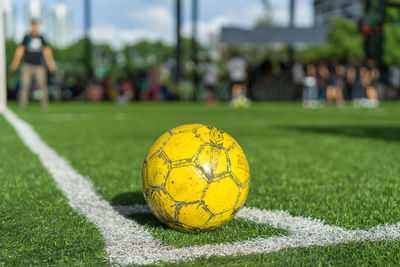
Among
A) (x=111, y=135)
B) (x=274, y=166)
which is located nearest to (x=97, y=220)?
(x=274, y=166)

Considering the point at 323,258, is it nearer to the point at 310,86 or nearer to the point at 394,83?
the point at 310,86

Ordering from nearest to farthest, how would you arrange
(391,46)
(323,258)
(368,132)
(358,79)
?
(323,258), (368,132), (358,79), (391,46)

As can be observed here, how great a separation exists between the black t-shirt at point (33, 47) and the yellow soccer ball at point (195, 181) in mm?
11141

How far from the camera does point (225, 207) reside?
2.34 m

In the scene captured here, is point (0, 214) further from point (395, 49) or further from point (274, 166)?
point (395, 49)

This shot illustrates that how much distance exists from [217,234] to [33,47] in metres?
11.5

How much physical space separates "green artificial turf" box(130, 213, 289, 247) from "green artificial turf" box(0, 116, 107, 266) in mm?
306

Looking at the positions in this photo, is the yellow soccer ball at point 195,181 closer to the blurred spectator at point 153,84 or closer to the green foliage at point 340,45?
the blurred spectator at point 153,84

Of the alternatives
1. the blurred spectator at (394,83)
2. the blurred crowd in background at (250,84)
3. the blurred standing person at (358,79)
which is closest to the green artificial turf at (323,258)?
the blurred crowd in background at (250,84)

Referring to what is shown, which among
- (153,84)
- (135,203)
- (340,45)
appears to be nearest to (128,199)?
(135,203)

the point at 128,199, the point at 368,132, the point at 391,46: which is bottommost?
the point at 368,132

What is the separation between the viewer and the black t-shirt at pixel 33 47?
41.1 feet

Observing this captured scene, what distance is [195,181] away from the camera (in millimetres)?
2301

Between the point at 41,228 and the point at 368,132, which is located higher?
the point at 41,228
